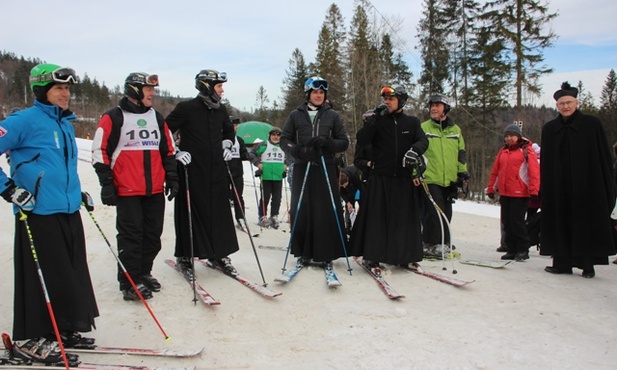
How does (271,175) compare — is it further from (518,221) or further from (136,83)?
(136,83)

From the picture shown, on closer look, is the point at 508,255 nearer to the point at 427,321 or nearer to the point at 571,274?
the point at 571,274

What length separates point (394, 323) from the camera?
4.12 meters

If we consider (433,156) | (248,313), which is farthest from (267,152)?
(248,313)

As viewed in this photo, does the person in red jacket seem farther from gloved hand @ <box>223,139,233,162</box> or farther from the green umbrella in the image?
the green umbrella

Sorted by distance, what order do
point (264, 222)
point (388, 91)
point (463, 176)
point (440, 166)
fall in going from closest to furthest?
point (388, 91) → point (440, 166) → point (463, 176) → point (264, 222)

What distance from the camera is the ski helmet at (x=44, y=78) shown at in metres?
3.38

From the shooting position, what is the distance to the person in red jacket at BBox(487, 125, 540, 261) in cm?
684

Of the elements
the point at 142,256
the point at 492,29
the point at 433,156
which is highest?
the point at 492,29

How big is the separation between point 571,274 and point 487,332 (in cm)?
273

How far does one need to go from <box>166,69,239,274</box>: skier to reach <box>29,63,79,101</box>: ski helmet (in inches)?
68.6

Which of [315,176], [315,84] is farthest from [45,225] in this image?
[315,84]

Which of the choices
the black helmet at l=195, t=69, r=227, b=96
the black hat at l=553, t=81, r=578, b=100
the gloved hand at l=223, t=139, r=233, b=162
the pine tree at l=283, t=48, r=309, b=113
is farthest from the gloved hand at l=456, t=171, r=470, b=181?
the pine tree at l=283, t=48, r=309, b=113

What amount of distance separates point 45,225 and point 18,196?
1.04 feet

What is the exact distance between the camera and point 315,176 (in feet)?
18.7
